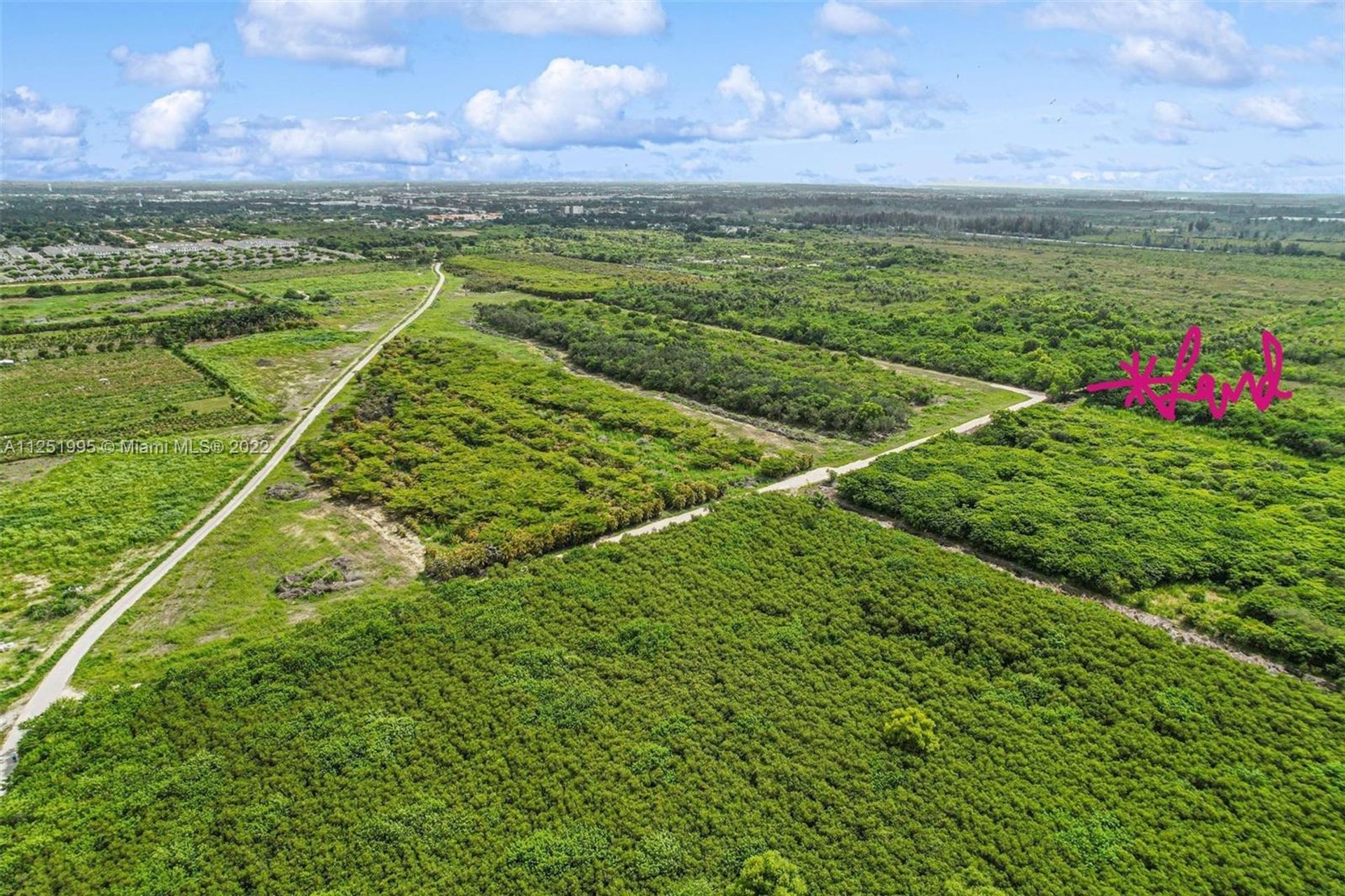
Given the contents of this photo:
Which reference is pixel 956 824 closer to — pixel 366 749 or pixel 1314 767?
pixel 1314 767

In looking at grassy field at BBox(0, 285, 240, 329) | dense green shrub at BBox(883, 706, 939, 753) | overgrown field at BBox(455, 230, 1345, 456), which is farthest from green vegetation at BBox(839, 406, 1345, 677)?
grassy field at BBox(0, 285, 240, 329)

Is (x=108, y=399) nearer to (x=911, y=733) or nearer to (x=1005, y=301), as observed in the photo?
(x=911, y=733)

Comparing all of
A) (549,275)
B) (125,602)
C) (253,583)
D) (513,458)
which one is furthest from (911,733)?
(549,275)

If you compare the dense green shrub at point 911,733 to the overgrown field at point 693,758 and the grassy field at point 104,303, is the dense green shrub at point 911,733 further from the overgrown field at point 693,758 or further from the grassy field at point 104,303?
the grassy field at point 104,303

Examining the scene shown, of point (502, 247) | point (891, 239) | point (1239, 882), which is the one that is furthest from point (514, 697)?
point (891, 239)

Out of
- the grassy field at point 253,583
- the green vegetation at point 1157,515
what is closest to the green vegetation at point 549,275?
the grassy field at point 253,583
